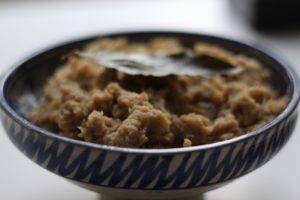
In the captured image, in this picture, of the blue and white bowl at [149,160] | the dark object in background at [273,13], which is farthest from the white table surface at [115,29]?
the blue and white bowl at [149,160]

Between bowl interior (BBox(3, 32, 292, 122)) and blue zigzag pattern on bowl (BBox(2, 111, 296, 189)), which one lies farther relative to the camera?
bowl interior (BBox(3, 32, 292, 122))

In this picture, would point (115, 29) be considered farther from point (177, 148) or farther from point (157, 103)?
point (177, 148)

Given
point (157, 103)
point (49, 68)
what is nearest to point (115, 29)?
point (49, 68)

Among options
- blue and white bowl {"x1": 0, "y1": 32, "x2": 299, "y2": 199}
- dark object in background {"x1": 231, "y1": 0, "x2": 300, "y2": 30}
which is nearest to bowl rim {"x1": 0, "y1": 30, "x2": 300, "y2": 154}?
blue and white bowl {"x1": 0, "y1": 32, "x2": 299, "y2": 199}

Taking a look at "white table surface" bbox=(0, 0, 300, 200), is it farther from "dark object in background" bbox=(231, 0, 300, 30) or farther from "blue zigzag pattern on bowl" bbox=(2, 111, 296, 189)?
"blue zigzag pattern on bowl" bbox=(2, 111, 296, 189)

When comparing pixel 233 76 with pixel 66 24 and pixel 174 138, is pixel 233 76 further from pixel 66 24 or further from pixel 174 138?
pixel 66 24

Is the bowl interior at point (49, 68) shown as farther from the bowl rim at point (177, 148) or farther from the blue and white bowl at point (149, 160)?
the blue and white bowl at point (149, 160)
